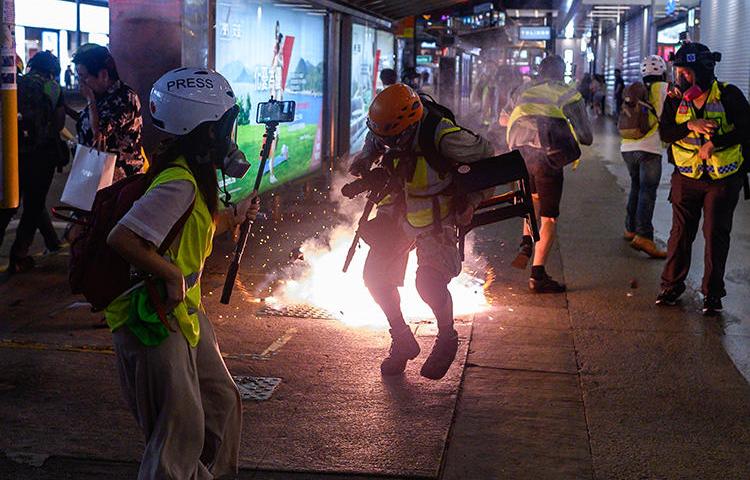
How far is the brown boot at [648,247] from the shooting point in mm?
9891

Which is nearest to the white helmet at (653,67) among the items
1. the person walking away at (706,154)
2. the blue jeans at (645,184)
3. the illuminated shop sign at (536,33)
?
the blue jeans at (645,184)

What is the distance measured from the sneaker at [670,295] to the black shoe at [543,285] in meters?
0.85

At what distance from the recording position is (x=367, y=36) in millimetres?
16828

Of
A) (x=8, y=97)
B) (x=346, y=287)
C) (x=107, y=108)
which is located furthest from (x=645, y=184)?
(x=8, y=97)

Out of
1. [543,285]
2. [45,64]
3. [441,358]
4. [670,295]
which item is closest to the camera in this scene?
[441,358]

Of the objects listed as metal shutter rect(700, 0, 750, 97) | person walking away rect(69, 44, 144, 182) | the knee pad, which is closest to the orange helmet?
the knee pad

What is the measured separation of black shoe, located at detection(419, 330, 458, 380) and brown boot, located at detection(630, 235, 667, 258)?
462cm

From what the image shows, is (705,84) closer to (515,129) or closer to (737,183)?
(737,183)

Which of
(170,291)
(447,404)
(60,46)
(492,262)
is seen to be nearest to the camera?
(170,291)

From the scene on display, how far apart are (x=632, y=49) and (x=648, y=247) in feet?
105

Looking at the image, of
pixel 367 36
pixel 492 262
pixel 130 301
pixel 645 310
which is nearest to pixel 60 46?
pixel 367 36

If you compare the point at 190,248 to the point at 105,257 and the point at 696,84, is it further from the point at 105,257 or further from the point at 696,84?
the point at 696,84

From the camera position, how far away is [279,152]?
38.9 ft

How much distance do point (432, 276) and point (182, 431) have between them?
2.49 m
